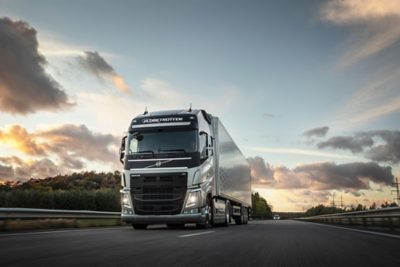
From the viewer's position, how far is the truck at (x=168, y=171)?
47.6 ft

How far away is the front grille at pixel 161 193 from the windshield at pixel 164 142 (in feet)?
2.97

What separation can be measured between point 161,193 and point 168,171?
29.9 inches

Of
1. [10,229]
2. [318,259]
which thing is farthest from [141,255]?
[10,229]

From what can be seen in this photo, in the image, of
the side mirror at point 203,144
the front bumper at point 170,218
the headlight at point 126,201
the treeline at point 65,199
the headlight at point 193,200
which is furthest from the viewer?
the treeline at point 65,199

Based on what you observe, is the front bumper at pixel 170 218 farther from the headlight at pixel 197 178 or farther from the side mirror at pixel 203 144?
the side mirror at pixel 203 144

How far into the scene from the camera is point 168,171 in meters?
14.5

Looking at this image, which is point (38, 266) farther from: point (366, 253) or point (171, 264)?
point (366, 253)

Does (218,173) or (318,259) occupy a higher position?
(218,173)

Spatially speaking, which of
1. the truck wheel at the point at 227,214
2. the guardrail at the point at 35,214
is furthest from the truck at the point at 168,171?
the truck wheel at the point at 227,214

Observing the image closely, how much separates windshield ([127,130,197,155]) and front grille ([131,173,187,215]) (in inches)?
35.6

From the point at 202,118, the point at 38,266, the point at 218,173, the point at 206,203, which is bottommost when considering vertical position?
the point at 38,266

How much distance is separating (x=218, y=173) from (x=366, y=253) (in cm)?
1169

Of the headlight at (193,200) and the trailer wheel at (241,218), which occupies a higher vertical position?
the headlight at (193,200)

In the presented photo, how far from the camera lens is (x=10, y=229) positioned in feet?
41.8
